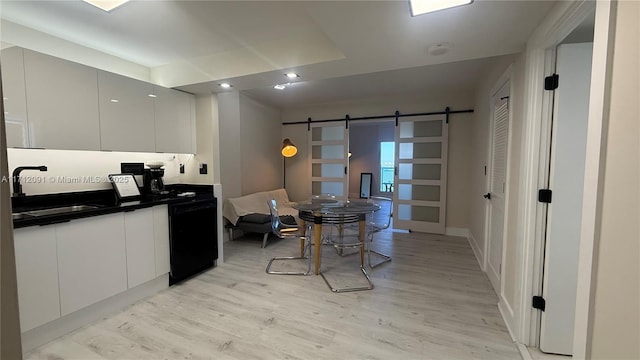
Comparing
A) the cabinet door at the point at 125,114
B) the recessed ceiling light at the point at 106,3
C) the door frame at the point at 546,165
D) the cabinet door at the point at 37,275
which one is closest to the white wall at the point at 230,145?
the cabinet door at the point at 125,114

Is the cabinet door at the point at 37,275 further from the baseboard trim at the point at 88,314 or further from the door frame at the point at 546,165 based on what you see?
the door frame at the point at 546,165

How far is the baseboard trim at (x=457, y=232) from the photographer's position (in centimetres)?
461

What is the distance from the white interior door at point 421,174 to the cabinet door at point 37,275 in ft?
15.1

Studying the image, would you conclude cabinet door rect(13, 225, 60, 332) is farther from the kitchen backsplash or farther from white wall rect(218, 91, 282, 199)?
white wall rect(218, 91, 282, 199)

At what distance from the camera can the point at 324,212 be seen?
2.98 metres

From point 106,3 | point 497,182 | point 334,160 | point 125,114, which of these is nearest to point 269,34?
point 106,3

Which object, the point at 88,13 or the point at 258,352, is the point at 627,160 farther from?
the point at 88,13

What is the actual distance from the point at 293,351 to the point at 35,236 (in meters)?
1.93

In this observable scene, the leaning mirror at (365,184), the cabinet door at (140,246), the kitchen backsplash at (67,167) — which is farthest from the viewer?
the leaning mirror at (365,184)

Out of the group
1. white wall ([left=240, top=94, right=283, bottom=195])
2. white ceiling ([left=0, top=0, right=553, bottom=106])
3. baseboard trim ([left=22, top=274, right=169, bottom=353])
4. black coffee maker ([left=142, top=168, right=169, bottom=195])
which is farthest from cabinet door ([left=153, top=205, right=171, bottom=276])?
white wall ([left=240, top=94, right=283, bottom=195])

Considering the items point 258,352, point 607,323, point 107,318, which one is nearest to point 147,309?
point 107,318

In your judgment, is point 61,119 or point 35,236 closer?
point 35,236

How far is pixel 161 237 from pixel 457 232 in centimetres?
446

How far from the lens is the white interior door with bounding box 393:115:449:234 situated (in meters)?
4.71
